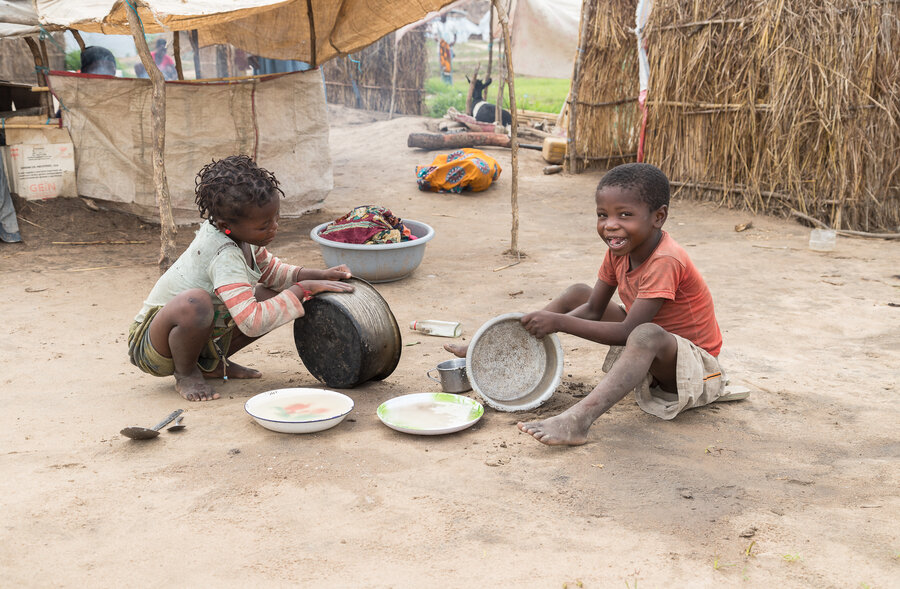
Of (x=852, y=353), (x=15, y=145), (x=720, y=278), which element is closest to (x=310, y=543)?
(x=852, y=353)

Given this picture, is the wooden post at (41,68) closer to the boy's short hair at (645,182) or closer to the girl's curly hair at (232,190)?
the girl's curly hair at (232,190)

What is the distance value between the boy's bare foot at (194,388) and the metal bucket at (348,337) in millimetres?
412

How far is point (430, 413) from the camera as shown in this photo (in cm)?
284

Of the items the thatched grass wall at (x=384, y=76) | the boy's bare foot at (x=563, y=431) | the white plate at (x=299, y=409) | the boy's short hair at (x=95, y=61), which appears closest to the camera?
the boy's bare foot at (x=563, y=431)

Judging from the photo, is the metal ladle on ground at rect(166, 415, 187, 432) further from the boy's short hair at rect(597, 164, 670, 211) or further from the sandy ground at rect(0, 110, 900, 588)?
the boy's short hair at rect(597, 164, 670, 211)

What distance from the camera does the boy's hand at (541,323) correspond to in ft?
9.02

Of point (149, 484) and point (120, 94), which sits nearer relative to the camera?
point (149, 484)

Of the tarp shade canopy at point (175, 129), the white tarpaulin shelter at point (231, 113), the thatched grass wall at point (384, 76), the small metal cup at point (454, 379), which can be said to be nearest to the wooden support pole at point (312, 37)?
the white tarpaulin shelter at point (231, 113)

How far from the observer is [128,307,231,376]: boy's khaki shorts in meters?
3.07

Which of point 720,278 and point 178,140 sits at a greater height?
point 178,140

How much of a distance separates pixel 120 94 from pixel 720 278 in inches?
194

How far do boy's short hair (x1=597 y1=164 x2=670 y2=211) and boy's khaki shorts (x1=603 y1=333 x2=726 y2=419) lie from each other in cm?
50

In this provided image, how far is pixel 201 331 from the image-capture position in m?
2.95

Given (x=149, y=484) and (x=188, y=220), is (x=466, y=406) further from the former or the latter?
(x=188, y=220)
